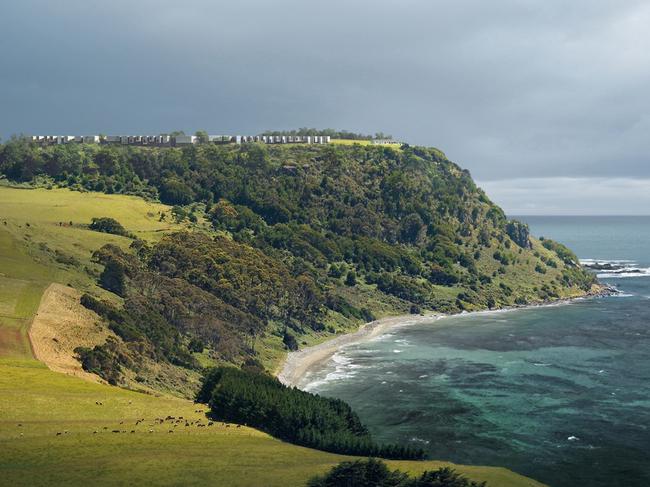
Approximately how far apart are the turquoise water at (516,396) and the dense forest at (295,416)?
13.5m

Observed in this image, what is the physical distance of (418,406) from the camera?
12181 centimetres

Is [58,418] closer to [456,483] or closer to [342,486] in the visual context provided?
[342,486]

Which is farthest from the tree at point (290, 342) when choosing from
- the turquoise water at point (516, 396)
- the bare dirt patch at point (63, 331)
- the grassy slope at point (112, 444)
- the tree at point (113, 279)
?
the grassy slope at point (112, 444)

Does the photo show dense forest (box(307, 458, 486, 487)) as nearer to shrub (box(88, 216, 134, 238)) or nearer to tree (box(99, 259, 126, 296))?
tree (box(99, 259, 126, 296))

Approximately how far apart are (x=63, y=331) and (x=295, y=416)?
47.6 m

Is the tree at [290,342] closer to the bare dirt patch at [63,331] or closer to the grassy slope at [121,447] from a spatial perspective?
the bare dirt patch at [63,331]

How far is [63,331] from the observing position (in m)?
112

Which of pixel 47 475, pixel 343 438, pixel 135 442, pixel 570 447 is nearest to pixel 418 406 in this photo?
pixel 570 447

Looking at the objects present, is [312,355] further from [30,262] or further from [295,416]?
[295,416]

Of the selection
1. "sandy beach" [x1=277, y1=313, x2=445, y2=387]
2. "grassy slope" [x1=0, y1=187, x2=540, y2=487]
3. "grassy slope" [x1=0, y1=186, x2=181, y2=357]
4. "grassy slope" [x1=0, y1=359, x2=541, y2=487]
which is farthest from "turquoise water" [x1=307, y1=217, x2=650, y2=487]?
"grassy slope" [x1=0, y1=186, x2=181, y2=357]

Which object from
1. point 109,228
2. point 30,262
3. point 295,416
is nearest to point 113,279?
point 30,262

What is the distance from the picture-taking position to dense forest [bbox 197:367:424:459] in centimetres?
Result: 8431

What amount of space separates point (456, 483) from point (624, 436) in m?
49.8

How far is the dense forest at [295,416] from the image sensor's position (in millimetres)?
84312
